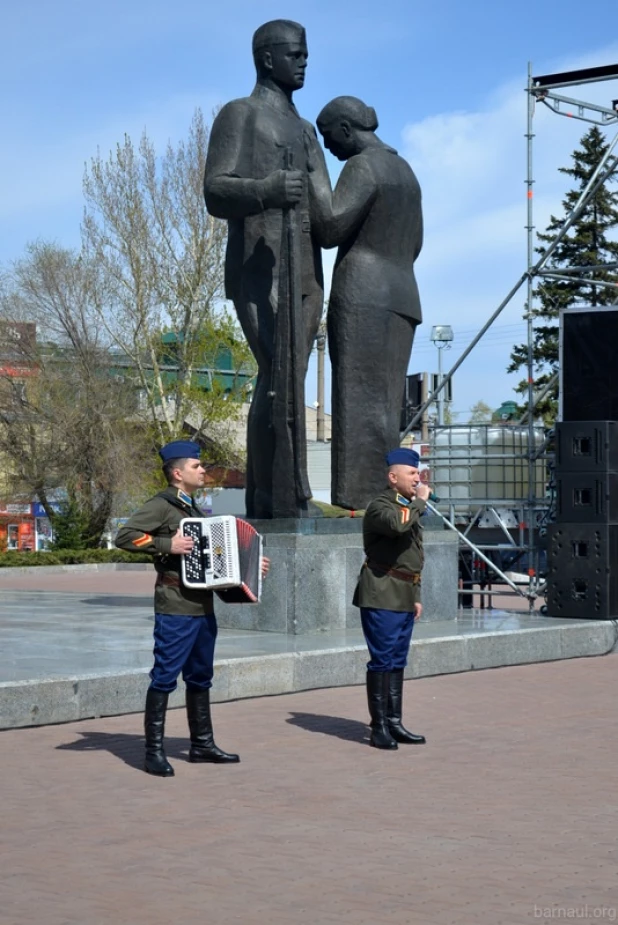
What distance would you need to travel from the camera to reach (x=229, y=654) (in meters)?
10.7

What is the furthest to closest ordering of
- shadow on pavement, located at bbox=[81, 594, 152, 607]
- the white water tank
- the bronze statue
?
the white water tank < shadow on pavement, located at bbox=[81, 594, 152, 607] < the bronze statue

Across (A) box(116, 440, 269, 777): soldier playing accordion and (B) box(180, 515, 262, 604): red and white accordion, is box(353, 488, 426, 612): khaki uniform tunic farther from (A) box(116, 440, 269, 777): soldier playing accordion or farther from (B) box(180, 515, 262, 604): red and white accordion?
(B) box(180, 515, 262, 604): red and white accordion

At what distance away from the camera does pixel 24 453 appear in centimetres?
3981

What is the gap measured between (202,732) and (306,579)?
4.69 m

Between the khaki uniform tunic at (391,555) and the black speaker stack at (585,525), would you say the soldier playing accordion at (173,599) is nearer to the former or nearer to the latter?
the khaki uniform tunic at (391,555)

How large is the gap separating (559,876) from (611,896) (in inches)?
13.1

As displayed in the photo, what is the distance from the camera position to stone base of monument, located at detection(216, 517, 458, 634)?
1246 centimetres

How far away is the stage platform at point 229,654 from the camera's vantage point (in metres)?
9.16

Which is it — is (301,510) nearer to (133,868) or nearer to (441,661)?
(441,661)

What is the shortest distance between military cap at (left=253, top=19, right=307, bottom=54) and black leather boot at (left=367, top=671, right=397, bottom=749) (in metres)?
7.00

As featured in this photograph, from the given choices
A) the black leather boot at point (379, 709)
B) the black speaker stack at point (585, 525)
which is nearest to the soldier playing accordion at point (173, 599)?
the black leather boot at point (379, 709)

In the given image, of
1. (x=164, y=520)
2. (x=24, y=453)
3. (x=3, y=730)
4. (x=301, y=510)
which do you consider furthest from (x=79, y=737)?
(x=24, y=453)

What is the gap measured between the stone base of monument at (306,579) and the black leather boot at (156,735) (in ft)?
15.7

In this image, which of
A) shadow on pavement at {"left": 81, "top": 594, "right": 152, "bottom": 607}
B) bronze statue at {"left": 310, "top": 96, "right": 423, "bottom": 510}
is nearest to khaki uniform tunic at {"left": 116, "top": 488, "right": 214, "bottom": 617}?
bronze statue at {"left": 310, "top": 96, "right": 423, "bottom": 510}
